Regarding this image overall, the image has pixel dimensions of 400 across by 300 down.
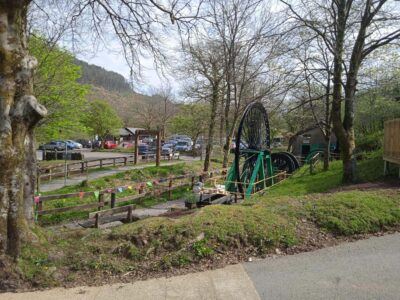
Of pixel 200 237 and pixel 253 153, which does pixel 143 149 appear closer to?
pixel 253 153

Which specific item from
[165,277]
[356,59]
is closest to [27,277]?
[165,277]

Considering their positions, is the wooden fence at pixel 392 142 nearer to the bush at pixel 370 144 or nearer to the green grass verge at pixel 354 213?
the green grass verge at pixel 354 213

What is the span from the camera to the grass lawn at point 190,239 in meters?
4.69

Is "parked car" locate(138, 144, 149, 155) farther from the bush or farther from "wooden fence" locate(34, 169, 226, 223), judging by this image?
the bush

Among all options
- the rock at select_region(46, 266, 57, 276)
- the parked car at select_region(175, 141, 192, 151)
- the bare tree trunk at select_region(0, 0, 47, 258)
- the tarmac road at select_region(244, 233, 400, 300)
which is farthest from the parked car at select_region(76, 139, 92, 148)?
the tarmac road at select_region(244, 233, 400, 300)

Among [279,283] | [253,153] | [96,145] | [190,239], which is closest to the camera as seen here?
[279,283]

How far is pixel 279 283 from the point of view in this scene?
14.5 feet

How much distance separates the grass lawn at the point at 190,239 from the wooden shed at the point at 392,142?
6.45m

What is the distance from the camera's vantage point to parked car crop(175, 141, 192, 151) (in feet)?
183

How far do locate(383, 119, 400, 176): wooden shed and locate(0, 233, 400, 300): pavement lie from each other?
8.32m

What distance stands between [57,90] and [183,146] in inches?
1491

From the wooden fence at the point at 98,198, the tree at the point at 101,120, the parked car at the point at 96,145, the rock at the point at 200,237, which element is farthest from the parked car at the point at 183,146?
the rock at the point at 200,237

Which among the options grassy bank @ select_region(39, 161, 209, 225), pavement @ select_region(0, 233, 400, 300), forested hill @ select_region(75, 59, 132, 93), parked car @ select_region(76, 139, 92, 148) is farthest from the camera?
parked car @ select_region(76, 139, 92, 148)

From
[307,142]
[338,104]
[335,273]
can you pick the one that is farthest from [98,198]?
[307,142]
